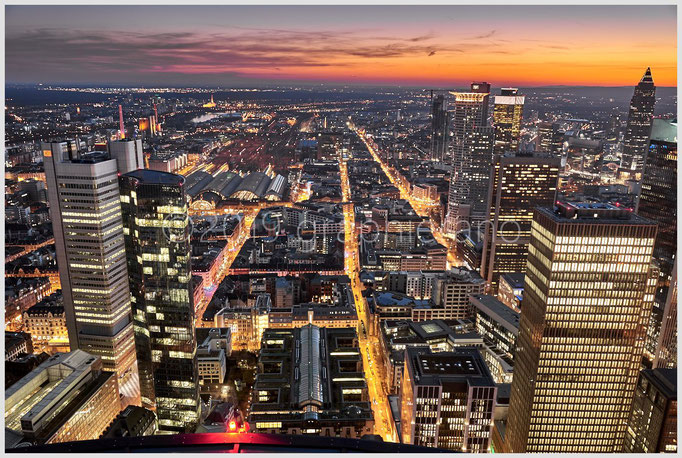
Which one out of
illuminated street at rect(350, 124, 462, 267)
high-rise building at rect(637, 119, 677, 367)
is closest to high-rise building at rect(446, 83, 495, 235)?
illuminated street at rect(350, 124, 462, 267)

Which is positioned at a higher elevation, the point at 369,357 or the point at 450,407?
the point at 450,407

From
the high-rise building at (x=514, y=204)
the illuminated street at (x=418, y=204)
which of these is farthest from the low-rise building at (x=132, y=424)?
the illuminated street at (x=418, y=204)

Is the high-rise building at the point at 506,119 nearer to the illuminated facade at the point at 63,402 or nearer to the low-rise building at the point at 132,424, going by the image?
the low-rise building at the point at 132,424

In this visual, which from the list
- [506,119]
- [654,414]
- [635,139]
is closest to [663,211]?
[654,414]

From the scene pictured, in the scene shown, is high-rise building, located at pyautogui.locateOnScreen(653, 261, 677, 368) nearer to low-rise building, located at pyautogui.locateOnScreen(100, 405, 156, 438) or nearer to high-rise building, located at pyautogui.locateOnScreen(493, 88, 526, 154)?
low-rise building, located at pyautogui.locateOnScreen(100, 405, 156, 438)

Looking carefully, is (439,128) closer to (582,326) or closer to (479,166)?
(479,166)

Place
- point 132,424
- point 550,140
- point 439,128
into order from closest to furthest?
point 132,424, point 550,140, point 439,128
